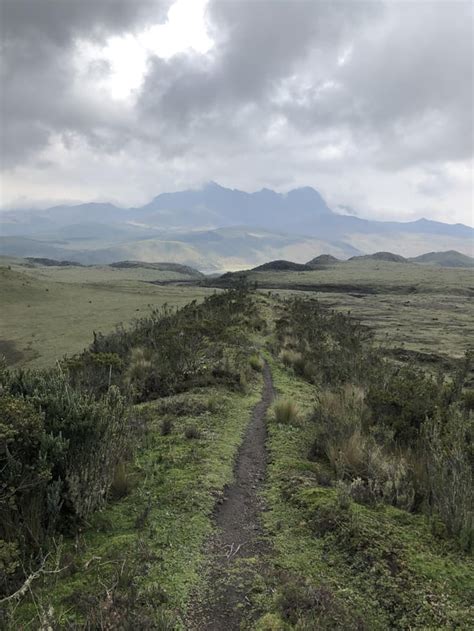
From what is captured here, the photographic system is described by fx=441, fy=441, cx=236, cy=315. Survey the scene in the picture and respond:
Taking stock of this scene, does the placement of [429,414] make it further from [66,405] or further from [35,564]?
[35,564]

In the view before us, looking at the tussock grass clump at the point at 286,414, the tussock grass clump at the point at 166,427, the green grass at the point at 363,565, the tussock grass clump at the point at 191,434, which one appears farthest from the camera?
the tussock grass clump at the point at 286,414

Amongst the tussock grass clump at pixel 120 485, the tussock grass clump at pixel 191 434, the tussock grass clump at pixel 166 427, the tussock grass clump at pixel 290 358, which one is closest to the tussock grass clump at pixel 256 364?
the tussock grass clump at pixel 290 358

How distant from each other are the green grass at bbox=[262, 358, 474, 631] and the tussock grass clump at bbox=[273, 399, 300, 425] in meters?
2.77

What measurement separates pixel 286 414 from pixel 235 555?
4358 millimetres

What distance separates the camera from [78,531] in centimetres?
425

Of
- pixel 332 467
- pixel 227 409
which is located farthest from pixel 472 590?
pixel 227 409

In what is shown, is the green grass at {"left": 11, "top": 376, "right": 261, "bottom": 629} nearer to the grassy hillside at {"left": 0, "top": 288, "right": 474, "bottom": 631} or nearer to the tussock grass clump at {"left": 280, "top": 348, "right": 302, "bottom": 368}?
the grassy hillside at {"left": 0, "top": 288, "right": 474, "bottom": 631}

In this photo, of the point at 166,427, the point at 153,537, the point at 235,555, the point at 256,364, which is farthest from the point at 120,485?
the point at 256,364

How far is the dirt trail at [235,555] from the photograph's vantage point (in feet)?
10.9

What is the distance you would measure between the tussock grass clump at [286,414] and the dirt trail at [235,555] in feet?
5.89

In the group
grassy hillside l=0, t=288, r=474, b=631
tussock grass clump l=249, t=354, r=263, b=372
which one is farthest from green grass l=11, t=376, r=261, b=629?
tussock grass clump l=249, t=354, r=263, b=372

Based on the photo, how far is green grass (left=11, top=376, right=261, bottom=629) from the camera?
3326mm

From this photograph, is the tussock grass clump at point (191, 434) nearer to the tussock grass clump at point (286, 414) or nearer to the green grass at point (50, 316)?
the tussock grass clump at point (286, 414)

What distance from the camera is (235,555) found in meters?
4.10
